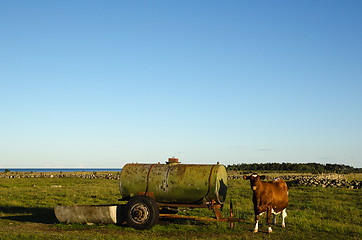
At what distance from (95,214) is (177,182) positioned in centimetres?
355

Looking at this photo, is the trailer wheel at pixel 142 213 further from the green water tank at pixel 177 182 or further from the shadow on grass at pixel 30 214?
the shadow on grass at pixel 30 214

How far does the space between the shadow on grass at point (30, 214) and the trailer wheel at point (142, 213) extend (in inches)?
157

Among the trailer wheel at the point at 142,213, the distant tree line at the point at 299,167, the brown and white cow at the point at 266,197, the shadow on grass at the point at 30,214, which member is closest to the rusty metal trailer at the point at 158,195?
the trailer wheel at the point at 142,213

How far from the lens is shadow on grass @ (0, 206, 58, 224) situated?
15430mm

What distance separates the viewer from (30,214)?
671 inches

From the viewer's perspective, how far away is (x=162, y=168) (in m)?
13.8

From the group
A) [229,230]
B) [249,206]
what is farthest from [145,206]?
[249,206]

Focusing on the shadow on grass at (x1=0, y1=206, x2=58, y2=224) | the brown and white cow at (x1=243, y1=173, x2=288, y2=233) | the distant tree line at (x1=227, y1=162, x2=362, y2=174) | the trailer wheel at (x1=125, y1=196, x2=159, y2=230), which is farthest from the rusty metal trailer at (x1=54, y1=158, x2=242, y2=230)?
the distant tree line at (x1=227, y1=162, x2=362, y2=174)

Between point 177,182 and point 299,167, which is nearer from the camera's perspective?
point 177,182

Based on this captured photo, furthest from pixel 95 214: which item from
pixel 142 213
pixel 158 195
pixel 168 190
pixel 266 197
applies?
A: pixel 266 197

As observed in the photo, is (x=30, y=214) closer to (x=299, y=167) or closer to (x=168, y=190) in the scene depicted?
(x=168, y=190)

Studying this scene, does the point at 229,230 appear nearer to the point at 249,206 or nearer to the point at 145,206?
the point at 145,206

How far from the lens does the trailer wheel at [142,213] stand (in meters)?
12.8

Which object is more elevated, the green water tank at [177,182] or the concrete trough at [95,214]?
the green water tank at [177,182]
